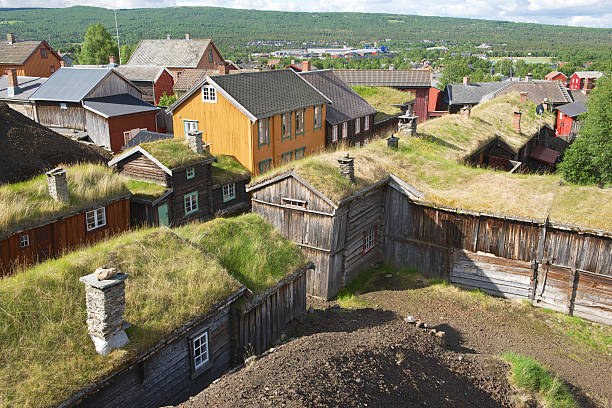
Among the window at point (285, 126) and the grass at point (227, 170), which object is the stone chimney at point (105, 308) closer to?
the grass at point (227, 170)

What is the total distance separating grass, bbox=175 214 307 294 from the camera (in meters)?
13.9

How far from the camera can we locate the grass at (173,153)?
23672 mm

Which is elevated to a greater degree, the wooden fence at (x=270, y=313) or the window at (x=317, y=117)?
the window at (x=317, y=117)

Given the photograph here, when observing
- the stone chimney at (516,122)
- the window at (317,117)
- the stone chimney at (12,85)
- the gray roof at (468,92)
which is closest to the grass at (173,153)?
the window at (317,117)

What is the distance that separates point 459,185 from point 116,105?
26.7m

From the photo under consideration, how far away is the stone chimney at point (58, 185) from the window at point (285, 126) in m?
15.2

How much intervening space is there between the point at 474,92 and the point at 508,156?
102ft

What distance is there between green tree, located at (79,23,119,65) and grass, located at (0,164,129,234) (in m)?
66.0

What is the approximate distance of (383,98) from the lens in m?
49.8

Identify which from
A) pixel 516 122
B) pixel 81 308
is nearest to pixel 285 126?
pixel 516 122

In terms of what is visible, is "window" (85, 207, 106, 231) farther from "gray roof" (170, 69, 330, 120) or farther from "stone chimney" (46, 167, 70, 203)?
"gray roof" (170, 69, 330, 120)

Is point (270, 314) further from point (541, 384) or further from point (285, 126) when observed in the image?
point (285, 126)

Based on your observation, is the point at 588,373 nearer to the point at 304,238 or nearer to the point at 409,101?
the point at 304,238

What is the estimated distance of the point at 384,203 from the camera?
21906mm
